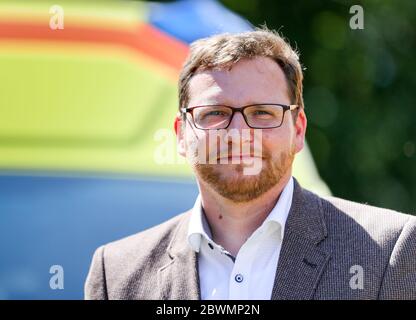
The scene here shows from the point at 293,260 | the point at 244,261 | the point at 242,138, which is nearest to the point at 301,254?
the point at 293,260

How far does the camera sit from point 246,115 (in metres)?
2.42

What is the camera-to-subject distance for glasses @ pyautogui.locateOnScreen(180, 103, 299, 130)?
95.3 inches

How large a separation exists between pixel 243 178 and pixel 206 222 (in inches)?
10.0

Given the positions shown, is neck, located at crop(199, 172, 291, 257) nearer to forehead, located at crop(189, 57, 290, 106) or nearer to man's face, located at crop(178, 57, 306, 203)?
man's face, located at crop(178, 57, 306, 203)

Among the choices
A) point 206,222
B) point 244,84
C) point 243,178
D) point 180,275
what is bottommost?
point 180,275

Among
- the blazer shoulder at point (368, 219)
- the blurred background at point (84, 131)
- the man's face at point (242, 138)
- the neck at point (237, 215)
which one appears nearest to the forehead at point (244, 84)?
the man's face at point (242, 138)

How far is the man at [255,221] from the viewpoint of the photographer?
2.32 metres

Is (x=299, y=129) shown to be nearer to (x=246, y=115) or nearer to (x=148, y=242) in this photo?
(x=246, y=115)

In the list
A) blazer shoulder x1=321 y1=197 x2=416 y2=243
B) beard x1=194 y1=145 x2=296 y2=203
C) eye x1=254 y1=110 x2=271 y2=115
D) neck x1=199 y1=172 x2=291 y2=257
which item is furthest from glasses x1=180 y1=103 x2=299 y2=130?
blazer shoulder x1=321 y1=197 x2=416 y2=243

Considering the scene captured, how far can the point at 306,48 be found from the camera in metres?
4.36

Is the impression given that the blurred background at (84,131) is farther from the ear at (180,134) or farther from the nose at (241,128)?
the nose at (241,128)

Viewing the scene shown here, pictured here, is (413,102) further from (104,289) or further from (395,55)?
(104,289)
